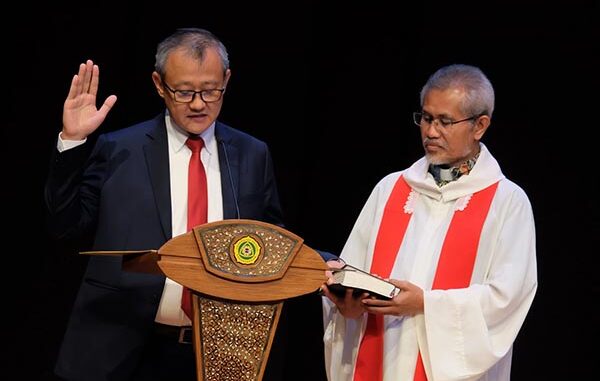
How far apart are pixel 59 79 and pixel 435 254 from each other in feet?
7.00

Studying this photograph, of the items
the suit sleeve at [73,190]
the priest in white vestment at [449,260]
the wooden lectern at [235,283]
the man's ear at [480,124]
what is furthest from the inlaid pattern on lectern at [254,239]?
the man's ear at [480,124]

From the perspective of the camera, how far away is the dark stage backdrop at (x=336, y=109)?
17.6ft

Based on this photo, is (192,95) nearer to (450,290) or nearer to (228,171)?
(228,171)

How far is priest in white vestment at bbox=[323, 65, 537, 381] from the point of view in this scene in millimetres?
3889

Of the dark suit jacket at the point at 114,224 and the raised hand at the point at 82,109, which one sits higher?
the raised hand at the point at 82,109

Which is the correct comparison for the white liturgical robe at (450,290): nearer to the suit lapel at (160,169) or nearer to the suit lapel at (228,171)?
the suit lapel at (228,171)

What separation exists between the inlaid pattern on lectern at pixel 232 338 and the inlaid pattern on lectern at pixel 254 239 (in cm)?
11

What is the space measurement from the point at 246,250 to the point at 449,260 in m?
0.80

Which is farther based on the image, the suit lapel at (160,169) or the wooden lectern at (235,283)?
the suit lapel at (160,169)

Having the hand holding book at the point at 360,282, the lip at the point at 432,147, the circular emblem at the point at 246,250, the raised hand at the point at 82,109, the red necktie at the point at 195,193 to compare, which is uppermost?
the raised hand at the point at 82,109

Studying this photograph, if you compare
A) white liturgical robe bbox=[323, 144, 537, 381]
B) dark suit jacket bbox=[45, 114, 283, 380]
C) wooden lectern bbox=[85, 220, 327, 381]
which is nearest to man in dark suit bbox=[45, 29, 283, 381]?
dark suit jacket bbox=[45, 114, 283, 380]

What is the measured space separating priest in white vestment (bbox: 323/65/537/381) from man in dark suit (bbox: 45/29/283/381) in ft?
1.73

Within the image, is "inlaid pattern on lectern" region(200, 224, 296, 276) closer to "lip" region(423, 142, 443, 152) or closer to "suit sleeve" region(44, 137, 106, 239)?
"suit sleeve" region(44, 137, 106, 239)

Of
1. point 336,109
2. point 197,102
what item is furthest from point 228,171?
point 336,109
